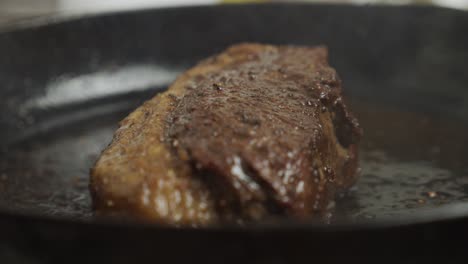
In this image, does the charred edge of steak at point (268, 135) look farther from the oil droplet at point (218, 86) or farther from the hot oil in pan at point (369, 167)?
the hot oil in pan at point (369, 167)

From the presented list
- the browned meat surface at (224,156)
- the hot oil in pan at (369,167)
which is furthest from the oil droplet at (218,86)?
the hot oil in pan at (369,167)

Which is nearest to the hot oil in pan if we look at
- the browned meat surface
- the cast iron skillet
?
the cast iron skillet

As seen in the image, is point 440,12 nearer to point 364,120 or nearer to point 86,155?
point 364,120

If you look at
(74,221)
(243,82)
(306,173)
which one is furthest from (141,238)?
(243,82)

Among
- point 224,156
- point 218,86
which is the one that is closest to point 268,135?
point 224,156

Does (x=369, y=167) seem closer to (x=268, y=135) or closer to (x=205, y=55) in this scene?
(x=268, y=135)

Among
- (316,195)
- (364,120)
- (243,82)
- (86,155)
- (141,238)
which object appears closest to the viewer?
(141,238)

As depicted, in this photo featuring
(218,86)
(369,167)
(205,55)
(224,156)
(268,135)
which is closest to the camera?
(224,156)
